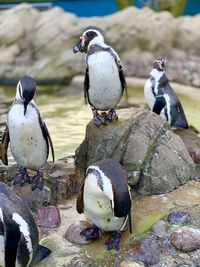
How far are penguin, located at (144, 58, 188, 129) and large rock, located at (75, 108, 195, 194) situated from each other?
46.1 inches

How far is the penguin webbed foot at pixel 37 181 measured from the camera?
4.93 meters

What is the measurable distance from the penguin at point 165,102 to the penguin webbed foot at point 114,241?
2580 mm

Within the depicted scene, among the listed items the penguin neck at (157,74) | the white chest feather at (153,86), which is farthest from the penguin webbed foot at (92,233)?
the penguin neck at (157,74)

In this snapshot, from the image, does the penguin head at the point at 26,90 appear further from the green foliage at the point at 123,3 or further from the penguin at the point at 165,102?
the green foliage at the point at 123,3

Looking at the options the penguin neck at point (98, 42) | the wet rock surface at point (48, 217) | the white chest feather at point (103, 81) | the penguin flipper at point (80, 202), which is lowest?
the wet rock surface at point (48, 217)

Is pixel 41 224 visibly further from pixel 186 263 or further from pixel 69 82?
pixel 69 82

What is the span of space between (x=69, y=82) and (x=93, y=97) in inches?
206

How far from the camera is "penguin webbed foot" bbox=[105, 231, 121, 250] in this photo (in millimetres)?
4273

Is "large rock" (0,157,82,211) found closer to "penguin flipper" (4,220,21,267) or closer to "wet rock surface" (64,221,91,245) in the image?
"wet rock surface" (64,221,91,245)

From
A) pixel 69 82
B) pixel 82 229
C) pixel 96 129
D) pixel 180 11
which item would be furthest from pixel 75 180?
pixel 180 11

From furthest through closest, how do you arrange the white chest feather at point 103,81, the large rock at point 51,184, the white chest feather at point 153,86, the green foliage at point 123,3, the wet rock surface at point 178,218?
the green foliage at point 123,3
the white chest feather at point 153,86
the white chest feather at point 103,81
the large rock at point 51,184
the wet rock surface at point 178,218

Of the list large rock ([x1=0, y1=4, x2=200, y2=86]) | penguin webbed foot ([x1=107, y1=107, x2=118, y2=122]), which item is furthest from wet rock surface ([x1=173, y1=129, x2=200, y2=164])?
large rock ([x1=0, y1=4, x2=200, y2=86])

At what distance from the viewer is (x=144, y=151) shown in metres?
5.23

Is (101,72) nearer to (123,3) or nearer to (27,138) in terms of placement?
(27,138)
